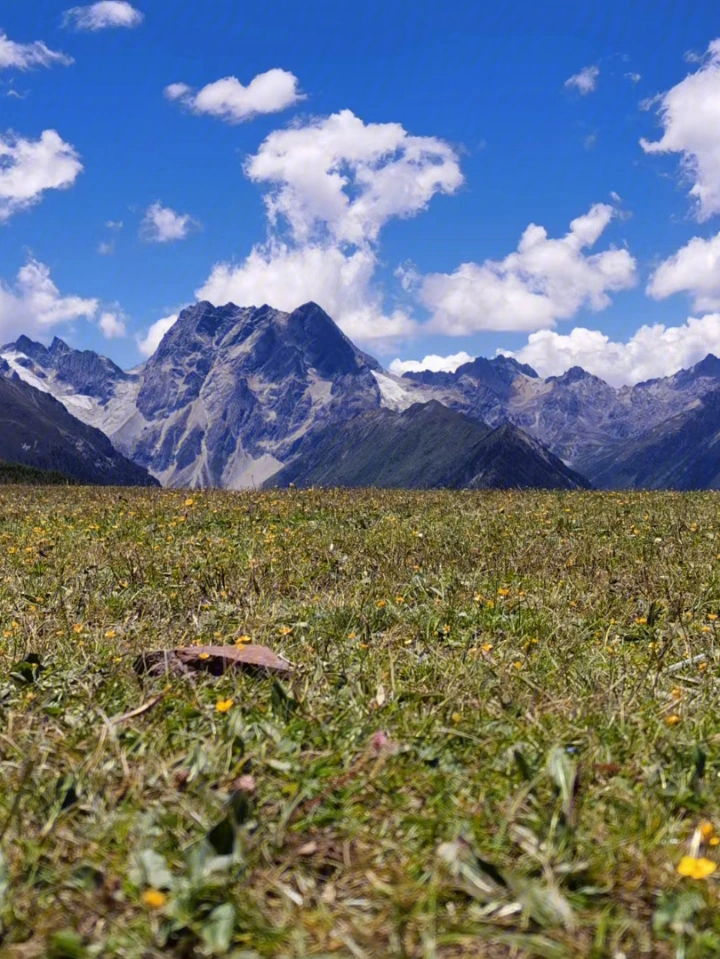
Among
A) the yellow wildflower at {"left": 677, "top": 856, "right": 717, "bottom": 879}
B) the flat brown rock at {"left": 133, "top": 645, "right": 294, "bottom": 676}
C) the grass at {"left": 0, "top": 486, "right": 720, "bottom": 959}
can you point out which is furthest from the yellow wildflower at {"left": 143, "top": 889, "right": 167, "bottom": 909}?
the flat brown rock at {"left": 133, "top": 645, "right": 294, "bottom": 676}

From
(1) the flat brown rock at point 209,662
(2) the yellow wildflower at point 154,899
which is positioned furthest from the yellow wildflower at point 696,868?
(1) the flat brown rock at point 209,662

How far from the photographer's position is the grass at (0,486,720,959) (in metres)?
3.03

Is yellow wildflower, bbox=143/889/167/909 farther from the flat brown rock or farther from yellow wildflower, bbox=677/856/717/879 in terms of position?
the flat brown rock

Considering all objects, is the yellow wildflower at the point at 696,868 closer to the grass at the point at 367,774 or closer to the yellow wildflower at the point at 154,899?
the grass at the point at 367,774

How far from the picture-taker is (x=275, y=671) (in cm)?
595

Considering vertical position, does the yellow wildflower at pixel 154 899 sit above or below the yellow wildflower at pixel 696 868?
below

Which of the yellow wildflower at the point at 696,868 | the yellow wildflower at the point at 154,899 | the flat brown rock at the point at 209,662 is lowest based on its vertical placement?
the yellow wildflower at the point at 154,899

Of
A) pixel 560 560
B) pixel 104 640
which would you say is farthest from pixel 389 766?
pixel 560 560

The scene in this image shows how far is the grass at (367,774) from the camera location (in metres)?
3.03

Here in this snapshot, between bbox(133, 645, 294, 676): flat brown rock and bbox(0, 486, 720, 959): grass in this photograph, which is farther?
bbox(133, 645, 294, 676): flat brown rock

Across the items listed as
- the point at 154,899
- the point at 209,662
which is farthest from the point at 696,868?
the point at 209,662

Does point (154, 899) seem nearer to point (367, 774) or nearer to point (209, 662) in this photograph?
point (367, 774)

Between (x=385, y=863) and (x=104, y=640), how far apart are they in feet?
14.2

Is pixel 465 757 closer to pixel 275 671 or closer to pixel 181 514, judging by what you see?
pixel 275 671
